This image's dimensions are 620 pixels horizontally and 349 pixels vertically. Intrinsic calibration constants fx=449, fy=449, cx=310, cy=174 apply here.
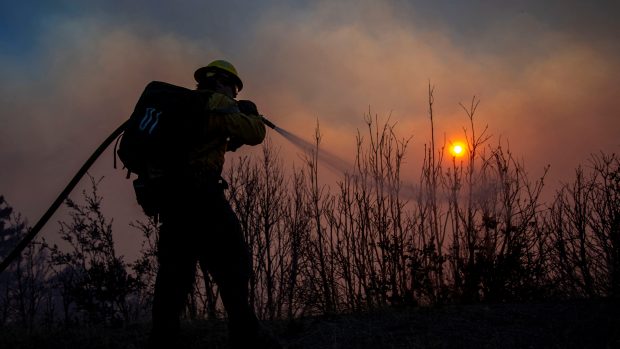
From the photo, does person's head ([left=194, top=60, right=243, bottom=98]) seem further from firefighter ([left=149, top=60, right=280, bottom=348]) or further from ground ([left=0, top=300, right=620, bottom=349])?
ground ([left=0, top=300, right=620, bottom=349])

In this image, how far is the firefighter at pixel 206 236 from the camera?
244 centimetres

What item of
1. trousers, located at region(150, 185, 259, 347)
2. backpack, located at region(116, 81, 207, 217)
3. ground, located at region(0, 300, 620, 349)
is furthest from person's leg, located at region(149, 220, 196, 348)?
ground, located at region(0, 300, 620, 349)

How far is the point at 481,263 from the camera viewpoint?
573 centimetres

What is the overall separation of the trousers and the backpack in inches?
6.2

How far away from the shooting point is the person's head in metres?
2.88

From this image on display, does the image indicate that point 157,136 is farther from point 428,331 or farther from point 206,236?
point 428,331

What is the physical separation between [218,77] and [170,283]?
131 cm

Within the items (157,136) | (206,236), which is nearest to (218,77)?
(157,136)

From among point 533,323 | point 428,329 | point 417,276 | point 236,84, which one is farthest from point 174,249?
point 417,276

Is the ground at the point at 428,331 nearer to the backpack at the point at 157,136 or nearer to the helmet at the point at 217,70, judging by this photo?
the backpack at the point at 157,136

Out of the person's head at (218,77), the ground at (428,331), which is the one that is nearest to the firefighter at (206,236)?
the person's head at (218,77)

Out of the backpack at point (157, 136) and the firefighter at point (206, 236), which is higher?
the backpack at point (157, 136)

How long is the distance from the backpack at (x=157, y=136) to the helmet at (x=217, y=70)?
1.36 feet

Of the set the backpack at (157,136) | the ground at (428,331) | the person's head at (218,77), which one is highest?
the person's head at (218,77)
